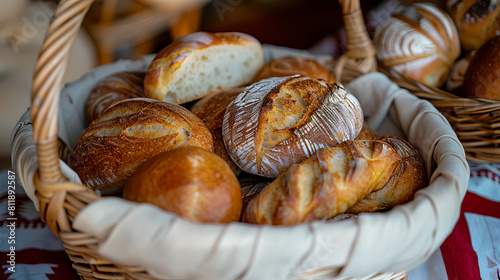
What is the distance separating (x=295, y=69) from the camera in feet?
4.94

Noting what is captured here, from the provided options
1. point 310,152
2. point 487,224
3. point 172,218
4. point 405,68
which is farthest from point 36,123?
point 405,68

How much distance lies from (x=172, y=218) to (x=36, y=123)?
32 cm

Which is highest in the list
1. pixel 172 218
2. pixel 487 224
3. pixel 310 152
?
pixel 172 218

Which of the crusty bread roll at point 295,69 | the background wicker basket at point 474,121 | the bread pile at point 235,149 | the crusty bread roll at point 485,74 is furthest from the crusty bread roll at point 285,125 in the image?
the crusty bread roll at point 485,74

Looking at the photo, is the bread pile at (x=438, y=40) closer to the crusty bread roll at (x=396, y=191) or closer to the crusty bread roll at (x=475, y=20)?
the crusty bread roll at (x=475, y=20)

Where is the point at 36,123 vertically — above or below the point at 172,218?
above

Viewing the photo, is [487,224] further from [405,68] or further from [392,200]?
[405,68]

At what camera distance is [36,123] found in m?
0.75

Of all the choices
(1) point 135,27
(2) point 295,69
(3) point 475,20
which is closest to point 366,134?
(2) point 295,69

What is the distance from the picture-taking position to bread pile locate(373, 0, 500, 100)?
1.58m

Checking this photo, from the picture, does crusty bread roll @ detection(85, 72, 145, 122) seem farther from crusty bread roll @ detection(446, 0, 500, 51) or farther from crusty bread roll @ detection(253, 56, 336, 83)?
crusty bread roll @ detection(446, 0, 500, 51)

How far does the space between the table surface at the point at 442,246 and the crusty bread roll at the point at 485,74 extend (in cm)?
29

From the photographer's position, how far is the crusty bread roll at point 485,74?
1342 millimetres

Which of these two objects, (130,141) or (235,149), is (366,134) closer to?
(235,149)
